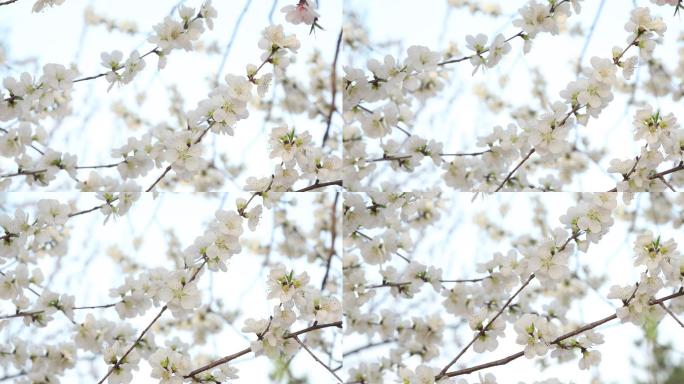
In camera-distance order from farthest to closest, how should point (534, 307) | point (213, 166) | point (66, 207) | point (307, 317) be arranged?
point (213, 166) < point (534, 307) < point (66, 207) < point (307, 317)

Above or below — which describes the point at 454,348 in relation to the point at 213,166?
Answer: below

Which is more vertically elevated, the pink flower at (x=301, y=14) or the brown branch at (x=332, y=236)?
the pink flower at (x=301, y=14)

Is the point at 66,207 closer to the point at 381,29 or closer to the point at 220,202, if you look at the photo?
the point at 220,202

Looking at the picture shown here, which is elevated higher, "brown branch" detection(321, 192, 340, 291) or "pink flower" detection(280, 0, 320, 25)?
"pink flower" detection(280, 0, 320, 25)

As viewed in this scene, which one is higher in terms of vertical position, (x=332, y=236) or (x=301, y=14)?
(x=301, y=14)

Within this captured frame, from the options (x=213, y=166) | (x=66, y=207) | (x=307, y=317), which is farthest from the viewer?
(x=213, y=166)

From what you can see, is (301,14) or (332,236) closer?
(301,14)

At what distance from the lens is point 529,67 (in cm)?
170

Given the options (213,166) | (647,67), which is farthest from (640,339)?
(213,166)

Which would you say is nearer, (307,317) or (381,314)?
(307,317)

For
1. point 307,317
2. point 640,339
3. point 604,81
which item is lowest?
point 640,339

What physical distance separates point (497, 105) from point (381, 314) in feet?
1.93

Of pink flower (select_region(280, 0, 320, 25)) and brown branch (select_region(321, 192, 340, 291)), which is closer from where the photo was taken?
pink flower (select_region(280, 0, 320, 25))

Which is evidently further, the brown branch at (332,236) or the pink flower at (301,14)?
the brown branch at (332,236)
